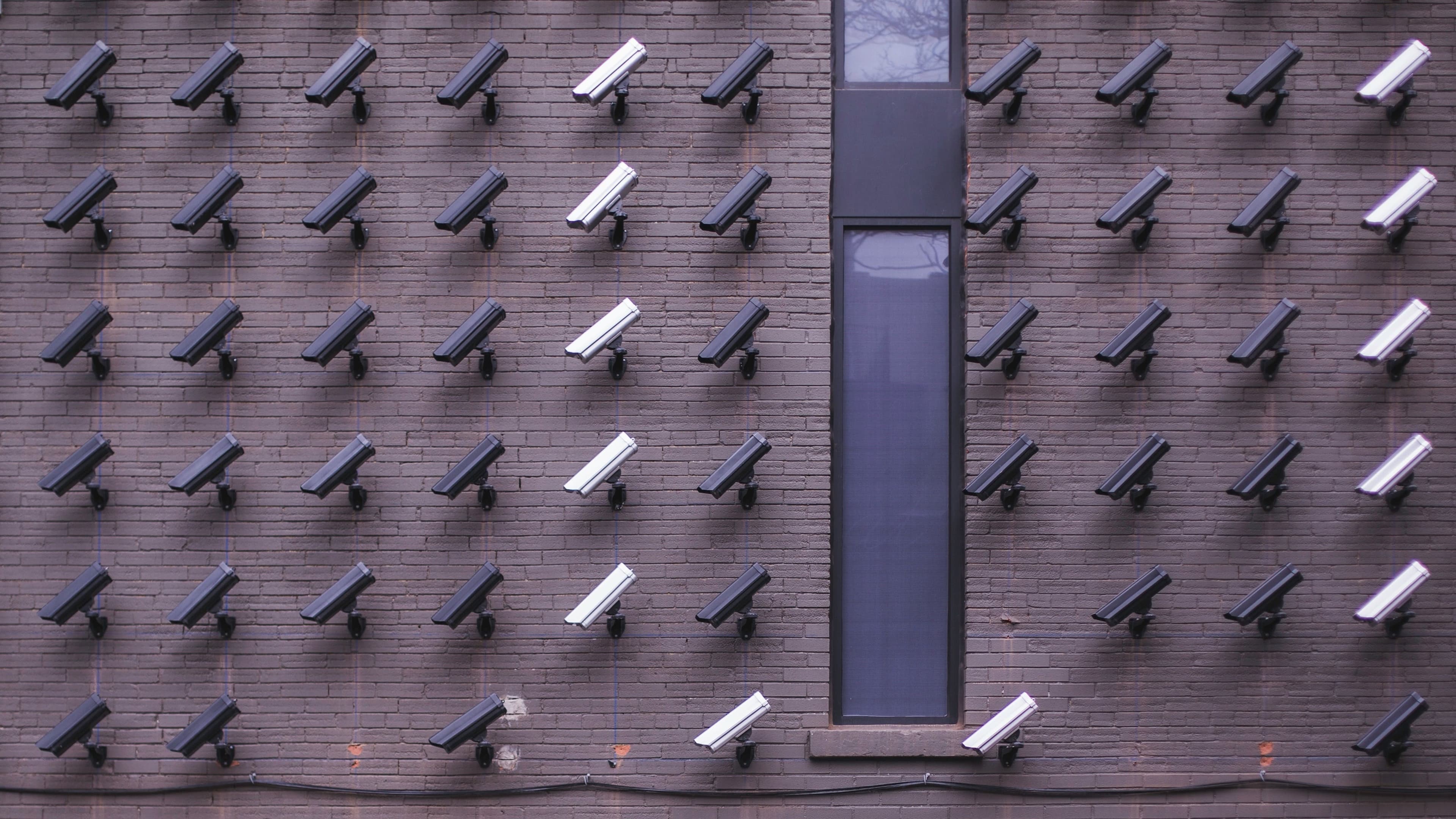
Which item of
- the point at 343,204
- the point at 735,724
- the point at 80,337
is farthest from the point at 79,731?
the point at 735,724

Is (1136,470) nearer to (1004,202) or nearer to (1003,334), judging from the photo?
(1003,334)

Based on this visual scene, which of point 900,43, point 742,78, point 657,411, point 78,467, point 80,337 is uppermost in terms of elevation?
point 900,43

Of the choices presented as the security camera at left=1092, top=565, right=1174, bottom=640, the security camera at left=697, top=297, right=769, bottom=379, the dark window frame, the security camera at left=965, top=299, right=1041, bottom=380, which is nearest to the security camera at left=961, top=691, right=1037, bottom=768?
the dark window frame

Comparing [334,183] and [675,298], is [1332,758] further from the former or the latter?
[334,183]

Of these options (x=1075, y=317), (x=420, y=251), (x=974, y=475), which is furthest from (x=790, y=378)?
(x=420, y=251)

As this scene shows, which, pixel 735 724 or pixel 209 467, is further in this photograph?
pixel 209 467

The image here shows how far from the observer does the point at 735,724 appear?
649cm

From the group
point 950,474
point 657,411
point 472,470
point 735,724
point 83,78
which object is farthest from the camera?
point 950,474

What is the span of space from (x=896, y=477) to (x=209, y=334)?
170 inches

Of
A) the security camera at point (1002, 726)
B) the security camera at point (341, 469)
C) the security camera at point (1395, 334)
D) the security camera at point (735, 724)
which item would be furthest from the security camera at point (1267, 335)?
the security camera at point (341, 469)

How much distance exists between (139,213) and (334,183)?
1274 millimetres

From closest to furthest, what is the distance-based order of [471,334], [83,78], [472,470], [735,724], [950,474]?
[735,724], [472,470], [471,334], [83,78], [950,474]

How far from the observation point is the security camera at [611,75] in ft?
21.7

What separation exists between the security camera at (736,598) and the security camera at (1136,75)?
3.57 metres
